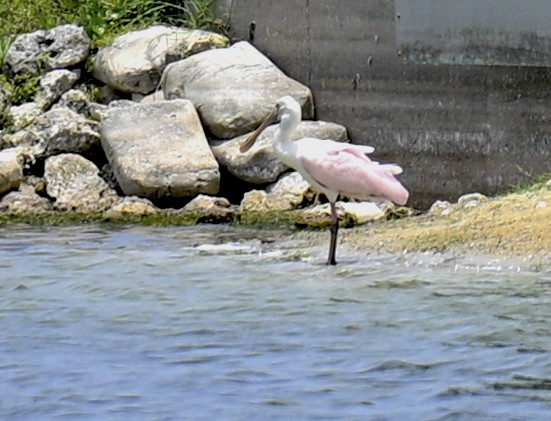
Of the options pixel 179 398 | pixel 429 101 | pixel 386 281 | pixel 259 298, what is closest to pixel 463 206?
pixel 429 101

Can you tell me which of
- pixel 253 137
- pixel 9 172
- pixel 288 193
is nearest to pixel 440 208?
pixel 288 193

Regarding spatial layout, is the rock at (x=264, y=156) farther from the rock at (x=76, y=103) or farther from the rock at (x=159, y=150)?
the rock at (x=76, y=103)

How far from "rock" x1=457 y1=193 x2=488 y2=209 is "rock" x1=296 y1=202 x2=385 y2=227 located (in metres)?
0.63

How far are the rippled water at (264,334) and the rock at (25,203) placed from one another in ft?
5.87

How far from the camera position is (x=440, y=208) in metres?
12.8

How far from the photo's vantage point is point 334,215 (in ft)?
36.4

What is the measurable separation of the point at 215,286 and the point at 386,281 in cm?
106

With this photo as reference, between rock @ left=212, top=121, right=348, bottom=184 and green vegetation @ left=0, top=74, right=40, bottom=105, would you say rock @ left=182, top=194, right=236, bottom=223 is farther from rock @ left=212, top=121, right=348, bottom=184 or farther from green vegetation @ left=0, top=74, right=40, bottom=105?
green vegetation @ left=0, top=74, right=40, bottom=105

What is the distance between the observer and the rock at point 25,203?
13672mm

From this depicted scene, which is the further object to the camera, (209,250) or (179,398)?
(209,250)

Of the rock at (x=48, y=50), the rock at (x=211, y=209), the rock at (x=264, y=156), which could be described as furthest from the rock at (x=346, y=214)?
the rock at (x=48, y=50)

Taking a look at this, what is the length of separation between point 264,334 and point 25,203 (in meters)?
5.66

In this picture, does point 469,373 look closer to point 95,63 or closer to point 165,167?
point 165,167

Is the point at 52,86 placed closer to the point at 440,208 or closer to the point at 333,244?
the point at 440,208
